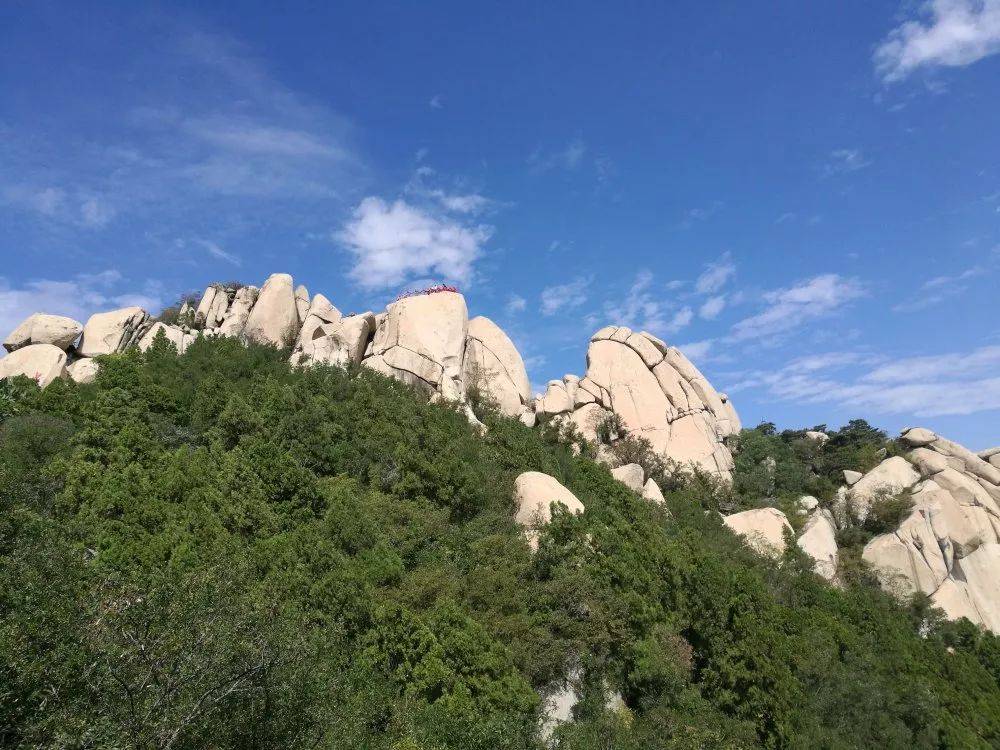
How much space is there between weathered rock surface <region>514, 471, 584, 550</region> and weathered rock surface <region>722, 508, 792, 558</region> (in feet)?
46.5

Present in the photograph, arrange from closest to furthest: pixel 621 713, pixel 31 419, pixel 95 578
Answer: pixel 95 578
pixel 621 713
pixel 31 419

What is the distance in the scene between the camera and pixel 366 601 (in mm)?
21797

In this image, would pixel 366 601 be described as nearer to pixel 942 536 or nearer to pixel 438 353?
pixel 438 353

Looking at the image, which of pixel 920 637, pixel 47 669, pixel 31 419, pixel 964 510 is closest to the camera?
pixel 47 669

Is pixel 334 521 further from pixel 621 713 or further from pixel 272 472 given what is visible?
pixel 621 713

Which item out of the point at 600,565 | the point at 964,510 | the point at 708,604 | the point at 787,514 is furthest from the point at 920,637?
the point at 600,565

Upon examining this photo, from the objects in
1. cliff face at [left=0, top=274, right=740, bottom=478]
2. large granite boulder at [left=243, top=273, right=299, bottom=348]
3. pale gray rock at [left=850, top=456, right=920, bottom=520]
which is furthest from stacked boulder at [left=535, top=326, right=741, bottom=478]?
large granite boulder at [left=243, top=273, right=299, bottom=348]

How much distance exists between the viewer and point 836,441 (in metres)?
60.7

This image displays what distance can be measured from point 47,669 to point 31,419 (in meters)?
22.0

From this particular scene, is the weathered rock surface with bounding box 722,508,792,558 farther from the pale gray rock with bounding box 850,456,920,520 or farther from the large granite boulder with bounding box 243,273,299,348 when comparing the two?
the large granite boulder with bounding box 243,273,299,348

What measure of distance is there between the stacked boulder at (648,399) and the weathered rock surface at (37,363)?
28309 millimetres

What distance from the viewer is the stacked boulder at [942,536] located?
4494 cm

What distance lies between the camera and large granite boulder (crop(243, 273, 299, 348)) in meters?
45.6

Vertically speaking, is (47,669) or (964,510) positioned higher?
(964,510)
